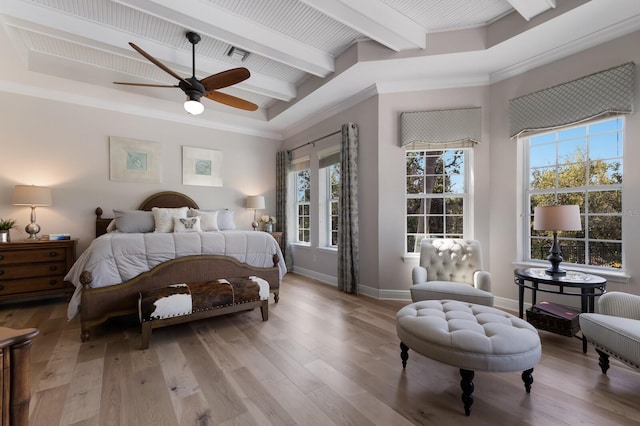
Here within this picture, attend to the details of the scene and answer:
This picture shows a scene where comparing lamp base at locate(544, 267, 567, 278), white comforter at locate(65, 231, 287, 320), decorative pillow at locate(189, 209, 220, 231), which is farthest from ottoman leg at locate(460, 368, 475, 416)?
decorative pillow at locate(189, 209, 220, 231)

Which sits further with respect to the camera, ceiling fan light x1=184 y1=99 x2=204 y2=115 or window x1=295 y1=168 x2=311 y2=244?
window x1=295 y1=168 x2=311 y2=244

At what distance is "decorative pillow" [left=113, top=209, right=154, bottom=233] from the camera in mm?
3842

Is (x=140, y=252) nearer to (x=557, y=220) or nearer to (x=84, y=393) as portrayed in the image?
(x=84, y=393)

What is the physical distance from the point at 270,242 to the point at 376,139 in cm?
200

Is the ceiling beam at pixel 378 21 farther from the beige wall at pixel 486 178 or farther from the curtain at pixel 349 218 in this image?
the curtain at pixel 349 218

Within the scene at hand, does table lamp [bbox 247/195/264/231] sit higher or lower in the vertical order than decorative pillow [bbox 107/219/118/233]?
higher

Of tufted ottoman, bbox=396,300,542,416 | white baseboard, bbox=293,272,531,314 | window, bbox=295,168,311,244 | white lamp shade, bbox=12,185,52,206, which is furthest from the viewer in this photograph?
window, bbox=295,168,311,244

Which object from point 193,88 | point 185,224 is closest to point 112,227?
point 185,224

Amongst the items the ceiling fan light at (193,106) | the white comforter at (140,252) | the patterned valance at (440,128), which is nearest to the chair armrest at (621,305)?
the patterned valance at (440,128)

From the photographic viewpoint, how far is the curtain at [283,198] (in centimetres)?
559

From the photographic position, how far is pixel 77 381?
6.14ft

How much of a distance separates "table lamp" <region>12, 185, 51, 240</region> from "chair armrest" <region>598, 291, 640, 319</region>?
587 centimetres

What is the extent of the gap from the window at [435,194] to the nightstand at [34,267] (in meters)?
4.52

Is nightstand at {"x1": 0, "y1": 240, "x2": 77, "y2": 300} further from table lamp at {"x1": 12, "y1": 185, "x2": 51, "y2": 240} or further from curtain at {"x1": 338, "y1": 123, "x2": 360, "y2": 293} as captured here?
curtain at {"x1": 338, "y1": 123, "x2": 360, "y2": 293}
